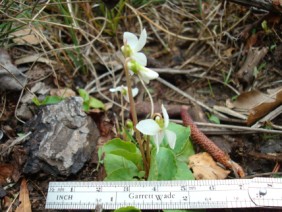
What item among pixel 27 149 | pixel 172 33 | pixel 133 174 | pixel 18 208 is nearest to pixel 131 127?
pixel 133 174

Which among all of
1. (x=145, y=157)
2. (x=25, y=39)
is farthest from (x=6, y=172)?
(x=25, y=39)

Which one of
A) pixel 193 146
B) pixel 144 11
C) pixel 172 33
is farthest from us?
pixel 144 11

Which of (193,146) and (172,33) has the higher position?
(172,33)

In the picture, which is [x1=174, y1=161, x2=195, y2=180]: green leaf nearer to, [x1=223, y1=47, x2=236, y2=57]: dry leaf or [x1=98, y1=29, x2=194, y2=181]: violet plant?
[x1=98, y1=29, x2=194, y2=181]: violet plant

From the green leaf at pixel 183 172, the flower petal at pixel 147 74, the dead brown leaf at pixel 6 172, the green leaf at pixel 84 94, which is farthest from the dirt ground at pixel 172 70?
the flower petal at pixel 147 74

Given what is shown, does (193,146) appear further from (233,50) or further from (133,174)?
(233,50)

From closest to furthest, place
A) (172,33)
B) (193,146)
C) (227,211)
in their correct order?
(227,211) → (193,146) → (172,33)

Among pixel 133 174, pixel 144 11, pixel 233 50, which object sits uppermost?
pixel 144 11

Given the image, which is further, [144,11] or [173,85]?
[144,11]
